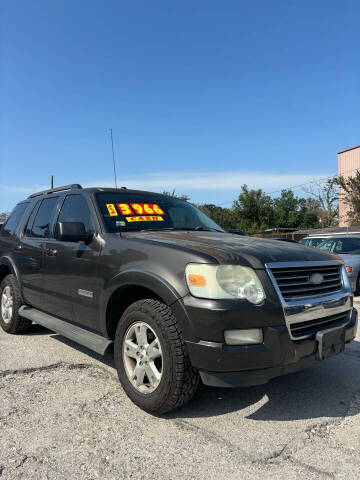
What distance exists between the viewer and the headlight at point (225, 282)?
97.5 inches

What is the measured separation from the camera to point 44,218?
4559mm

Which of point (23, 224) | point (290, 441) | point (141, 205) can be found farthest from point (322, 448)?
point (23, 224)

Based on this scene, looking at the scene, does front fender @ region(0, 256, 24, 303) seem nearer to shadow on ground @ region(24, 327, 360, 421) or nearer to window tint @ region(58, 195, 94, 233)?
window tint @ region(58, 195, 94, 233)

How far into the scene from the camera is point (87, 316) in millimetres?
3402

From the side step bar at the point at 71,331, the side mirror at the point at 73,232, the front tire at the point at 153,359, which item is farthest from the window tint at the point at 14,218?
the front tire at the point at 153,359

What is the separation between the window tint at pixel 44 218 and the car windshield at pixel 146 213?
91 cm

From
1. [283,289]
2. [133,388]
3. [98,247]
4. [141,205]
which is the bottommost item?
[133,388]

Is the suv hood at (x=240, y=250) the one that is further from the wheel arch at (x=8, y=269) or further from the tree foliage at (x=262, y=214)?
the tree foliage at (x=262, y=214)

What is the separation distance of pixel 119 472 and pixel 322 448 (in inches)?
48.5

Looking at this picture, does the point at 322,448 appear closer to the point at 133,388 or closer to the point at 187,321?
the point at 187,321

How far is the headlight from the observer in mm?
2477

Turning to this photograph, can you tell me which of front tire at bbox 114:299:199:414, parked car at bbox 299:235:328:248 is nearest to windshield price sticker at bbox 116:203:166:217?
front tire at bbox 114:299:199:414

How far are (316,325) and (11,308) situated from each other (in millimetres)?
3814

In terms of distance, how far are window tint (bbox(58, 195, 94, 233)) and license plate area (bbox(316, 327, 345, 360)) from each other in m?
2.13
